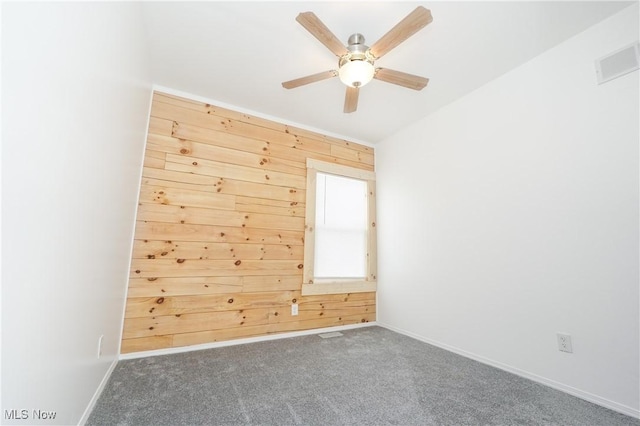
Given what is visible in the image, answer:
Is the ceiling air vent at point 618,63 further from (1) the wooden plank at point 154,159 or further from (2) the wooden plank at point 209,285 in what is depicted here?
(1) the wooden plank at point 154,159

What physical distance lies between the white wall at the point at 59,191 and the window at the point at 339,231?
6.55 feet

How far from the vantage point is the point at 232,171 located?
293 centimetres

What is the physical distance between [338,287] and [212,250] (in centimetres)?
157

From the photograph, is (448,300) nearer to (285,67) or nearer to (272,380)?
(272,380)

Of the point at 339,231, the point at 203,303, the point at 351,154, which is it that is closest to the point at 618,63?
the point at 351,154

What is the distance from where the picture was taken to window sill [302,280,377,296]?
3.12m

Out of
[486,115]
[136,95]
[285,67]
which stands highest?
[285,67]

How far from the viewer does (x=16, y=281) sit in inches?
28.5

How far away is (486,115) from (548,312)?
1.79 metres

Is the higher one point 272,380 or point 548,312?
point 548,312

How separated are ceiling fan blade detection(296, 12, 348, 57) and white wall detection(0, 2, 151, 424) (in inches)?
39.3

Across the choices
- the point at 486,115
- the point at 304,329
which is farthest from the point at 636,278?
the point at 304,329

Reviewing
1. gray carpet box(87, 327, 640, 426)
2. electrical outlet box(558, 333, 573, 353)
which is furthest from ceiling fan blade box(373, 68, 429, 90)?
gray carpet box(87, 327, 640, 426)

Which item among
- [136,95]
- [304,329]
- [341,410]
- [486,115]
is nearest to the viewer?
[341,410]
